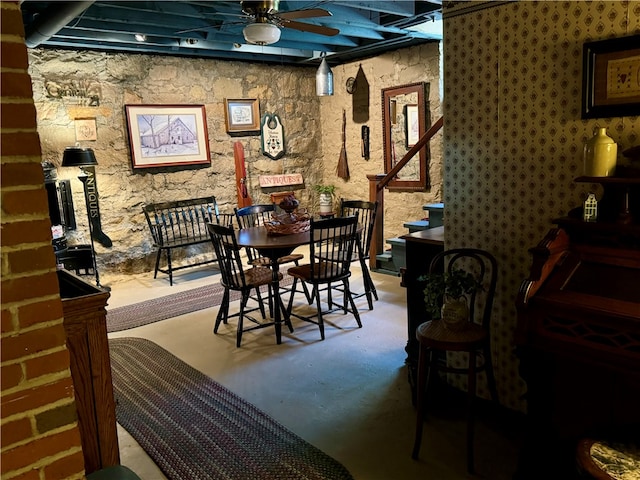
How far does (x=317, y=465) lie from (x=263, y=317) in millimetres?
1976

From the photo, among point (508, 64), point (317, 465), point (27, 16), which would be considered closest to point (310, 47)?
point (27, 16)

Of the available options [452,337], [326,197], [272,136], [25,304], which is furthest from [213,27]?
[25,304]

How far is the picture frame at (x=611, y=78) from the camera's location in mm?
1945

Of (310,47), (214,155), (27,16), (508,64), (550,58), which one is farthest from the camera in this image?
(214,155)

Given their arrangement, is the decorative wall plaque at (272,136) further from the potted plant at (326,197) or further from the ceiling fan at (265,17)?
the ceiling fan at (265,17)

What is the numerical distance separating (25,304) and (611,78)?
218cm

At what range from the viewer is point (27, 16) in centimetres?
396

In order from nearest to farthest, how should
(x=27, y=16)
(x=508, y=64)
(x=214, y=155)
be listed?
(x=508, y=64)
(x=27, y=16)
(x=214, y=155)

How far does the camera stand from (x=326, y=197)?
6789 millimetres

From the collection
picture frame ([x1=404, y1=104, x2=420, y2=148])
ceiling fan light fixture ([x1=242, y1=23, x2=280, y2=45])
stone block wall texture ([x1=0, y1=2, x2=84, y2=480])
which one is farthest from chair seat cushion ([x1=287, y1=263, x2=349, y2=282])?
stone block wall texture ([x1=0, y1=2, x2=84, y2=480])

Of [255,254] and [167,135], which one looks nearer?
[255,254]

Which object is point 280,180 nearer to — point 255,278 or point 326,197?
point 326,197

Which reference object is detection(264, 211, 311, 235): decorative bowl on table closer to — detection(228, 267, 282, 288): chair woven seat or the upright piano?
detection(228, 267, 282, 288): chair woven seat

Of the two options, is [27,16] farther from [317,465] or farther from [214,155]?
[317,465]
